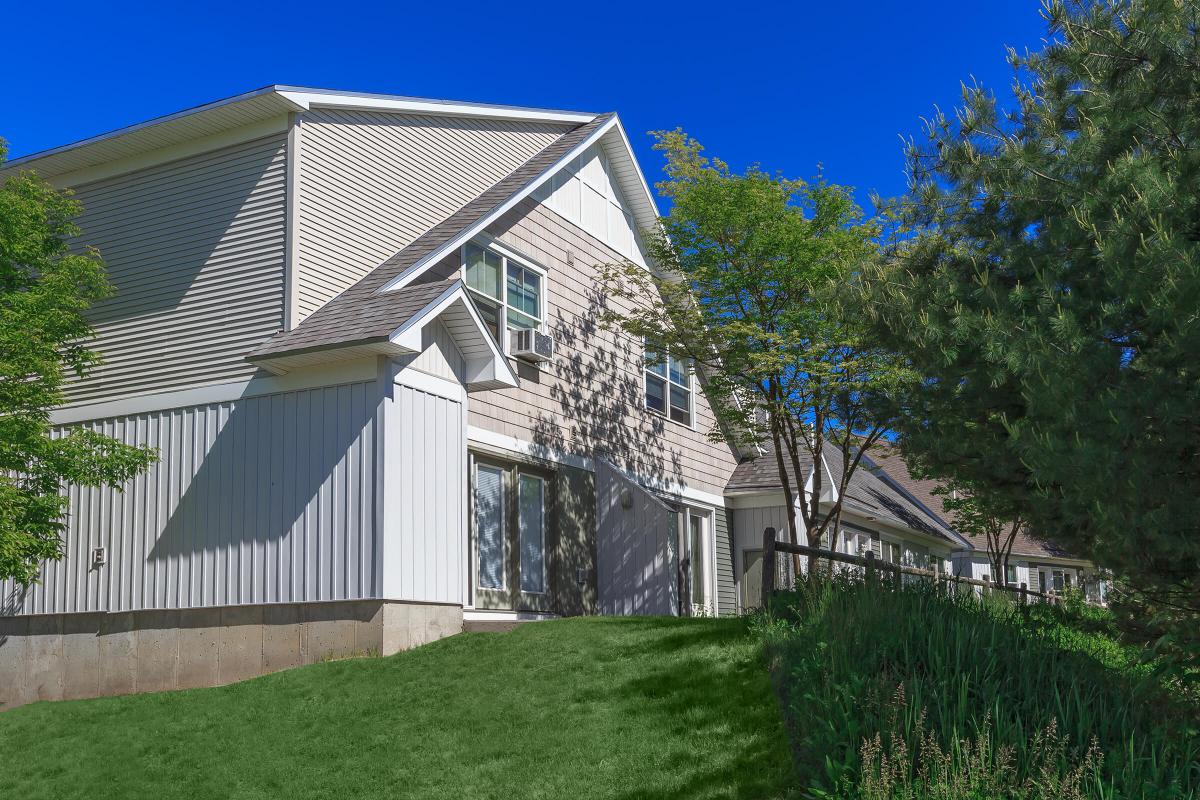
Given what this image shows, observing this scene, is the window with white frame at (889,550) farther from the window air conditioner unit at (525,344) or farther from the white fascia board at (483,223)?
the window air conditioner unit at (525,344)

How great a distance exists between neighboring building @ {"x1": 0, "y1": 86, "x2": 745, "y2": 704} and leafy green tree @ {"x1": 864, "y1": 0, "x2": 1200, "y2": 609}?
6.02 meters

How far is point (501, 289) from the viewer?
1728 cm

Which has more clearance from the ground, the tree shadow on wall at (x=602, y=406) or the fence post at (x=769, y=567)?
the tree shadow on wall at (x=602, y=406)

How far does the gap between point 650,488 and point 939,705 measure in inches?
492

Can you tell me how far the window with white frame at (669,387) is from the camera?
69.4 feet

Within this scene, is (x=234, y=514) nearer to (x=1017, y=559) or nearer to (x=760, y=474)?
(x=760, y=474)

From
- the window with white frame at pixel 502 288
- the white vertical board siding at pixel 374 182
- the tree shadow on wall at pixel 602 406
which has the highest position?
the white vertical board siding at pixel 374 182

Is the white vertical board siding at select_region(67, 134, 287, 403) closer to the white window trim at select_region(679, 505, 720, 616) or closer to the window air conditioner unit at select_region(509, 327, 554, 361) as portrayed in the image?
the window air conditioner unit at select_region(509, 327, 554, 361)

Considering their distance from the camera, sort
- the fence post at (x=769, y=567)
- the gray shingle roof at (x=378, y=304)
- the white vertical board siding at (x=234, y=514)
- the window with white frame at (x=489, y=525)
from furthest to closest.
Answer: the window with white frame at (x=489, y=525) < the white vertical board siding at (x=234, y=514) < the gray shingle roof at (x=378, y=304) < the fence post at (x=769, y=567)

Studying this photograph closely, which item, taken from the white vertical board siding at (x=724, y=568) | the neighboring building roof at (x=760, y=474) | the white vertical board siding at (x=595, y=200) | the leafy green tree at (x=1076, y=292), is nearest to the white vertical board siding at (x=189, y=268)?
the white vertical board siding at (x=595, y=200)

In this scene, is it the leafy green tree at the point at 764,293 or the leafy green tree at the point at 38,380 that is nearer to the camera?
the leafy green tree at the point at 38,380

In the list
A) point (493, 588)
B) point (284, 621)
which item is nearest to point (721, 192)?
point (493, 588)

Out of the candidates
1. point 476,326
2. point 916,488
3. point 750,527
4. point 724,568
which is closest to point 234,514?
point 476,326

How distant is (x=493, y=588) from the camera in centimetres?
1595
